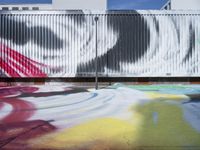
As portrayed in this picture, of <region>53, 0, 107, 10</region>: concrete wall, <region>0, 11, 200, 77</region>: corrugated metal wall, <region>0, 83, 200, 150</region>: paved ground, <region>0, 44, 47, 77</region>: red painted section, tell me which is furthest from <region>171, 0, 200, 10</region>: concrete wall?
<region>53, 0, 107, 10</region>: concrete wall

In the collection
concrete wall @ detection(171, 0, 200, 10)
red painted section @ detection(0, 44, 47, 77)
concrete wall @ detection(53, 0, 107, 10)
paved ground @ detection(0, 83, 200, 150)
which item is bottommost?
paved ground @ detection(0, 83, 200, 150)

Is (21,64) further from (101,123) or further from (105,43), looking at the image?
(101,123)

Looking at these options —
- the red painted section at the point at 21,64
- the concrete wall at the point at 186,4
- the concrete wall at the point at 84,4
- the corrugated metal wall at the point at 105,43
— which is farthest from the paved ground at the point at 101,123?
the concrete wall at the point at 84,4

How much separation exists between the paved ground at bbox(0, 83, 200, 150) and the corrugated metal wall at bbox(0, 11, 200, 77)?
536cm

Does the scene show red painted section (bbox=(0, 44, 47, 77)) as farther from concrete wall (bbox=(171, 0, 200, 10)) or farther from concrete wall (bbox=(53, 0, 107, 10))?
A: concrete wall (bbox=(53, 0, 107, 10))

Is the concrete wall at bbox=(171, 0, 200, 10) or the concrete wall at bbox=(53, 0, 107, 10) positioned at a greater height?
the concrete wall at bbox=(53, 0, 107, 10)

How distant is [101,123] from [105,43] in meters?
9.34

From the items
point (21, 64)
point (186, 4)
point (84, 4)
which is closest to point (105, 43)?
point (21, 64)

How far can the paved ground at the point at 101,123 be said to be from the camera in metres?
5.82

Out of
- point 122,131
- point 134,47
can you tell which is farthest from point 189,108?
point 134,47

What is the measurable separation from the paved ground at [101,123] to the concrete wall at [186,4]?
36.9 feet

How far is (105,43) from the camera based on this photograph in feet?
53.9

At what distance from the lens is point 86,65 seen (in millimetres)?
16562

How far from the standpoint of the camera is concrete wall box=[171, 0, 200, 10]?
69.8ft
